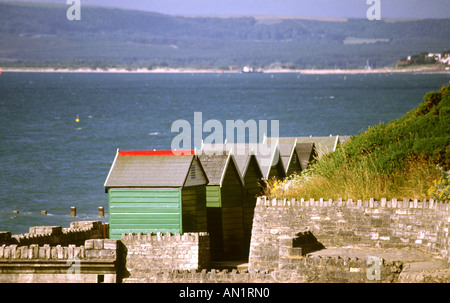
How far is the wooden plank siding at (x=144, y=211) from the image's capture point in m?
30.7

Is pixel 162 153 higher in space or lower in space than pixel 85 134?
lower

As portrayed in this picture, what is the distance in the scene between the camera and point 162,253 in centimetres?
3003

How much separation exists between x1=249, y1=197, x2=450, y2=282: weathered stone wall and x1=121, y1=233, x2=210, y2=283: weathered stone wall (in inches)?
63.8

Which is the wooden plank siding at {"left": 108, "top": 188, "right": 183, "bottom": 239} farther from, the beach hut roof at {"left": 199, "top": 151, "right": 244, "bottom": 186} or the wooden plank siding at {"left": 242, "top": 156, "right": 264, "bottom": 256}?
the wooden plank siding at {"left": 242, "top": 156, "right": 264, "bottom": 256}

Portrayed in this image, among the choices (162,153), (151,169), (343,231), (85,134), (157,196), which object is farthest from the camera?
(85,134)

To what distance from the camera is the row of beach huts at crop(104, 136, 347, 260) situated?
30844mm

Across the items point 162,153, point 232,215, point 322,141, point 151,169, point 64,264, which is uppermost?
point 322,141

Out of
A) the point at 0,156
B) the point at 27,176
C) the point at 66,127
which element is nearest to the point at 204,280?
the point at 27,176

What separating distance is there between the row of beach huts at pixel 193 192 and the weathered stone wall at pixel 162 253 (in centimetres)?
58

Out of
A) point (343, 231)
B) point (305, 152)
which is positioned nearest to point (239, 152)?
point (305, 152)

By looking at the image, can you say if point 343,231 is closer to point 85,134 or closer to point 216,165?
point 216,165

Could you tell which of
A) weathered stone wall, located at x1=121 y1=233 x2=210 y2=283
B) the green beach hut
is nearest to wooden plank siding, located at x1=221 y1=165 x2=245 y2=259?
the green beach hut

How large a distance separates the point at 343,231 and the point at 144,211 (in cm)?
620
